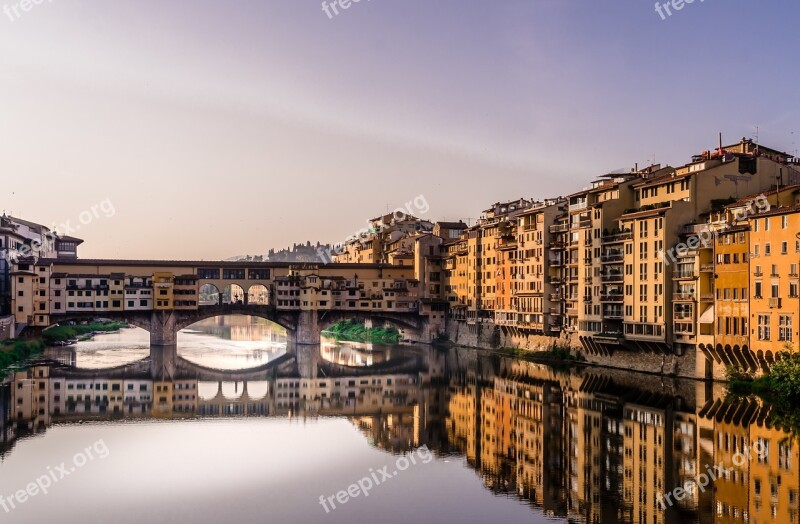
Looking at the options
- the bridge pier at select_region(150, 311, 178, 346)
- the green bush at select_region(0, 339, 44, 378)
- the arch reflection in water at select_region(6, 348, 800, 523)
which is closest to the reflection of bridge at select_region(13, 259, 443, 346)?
the bridge pier at select_region(150, 311, 178, 346)

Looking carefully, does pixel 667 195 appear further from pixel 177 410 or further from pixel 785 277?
pixel 177 410

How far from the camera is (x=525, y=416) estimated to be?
3347 cm

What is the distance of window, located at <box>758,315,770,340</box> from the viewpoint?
35281 millimetres

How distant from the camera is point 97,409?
118 ft

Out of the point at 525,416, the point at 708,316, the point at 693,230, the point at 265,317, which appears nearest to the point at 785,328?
the point at 708,316

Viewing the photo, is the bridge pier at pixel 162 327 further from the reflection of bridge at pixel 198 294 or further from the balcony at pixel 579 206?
the balcony at pixel 579 206

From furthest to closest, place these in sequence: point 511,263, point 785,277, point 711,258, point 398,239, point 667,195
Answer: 1. point 398,239
2. point 511,263
3. point 667,195
4. point 711,258
5. point 785,277

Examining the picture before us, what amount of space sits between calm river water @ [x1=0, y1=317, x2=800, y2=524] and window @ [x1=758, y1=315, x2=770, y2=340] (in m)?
3.02

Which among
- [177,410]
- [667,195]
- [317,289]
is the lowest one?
[177,410]

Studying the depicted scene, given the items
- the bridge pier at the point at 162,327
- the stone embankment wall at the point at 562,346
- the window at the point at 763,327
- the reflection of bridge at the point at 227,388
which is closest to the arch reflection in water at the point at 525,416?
the reflection of bridge at the point at 227,388

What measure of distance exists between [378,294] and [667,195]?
31.5 m

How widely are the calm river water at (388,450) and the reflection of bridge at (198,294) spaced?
15.0 m

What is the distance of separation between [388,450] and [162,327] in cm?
3973

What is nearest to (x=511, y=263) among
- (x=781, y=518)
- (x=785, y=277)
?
(x=785, y=277)
